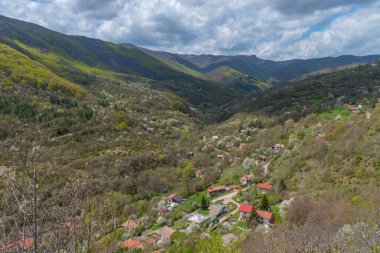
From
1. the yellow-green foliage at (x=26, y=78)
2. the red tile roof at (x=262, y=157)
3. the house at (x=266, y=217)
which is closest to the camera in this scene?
the house at (x=266, y=217)

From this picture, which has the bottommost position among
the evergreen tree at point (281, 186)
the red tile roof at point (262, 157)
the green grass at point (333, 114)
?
the red tile roof at point (262, 157)

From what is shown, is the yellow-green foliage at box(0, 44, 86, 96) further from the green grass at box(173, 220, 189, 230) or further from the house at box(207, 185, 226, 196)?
the green grass at box(173, 220, 189, 230)

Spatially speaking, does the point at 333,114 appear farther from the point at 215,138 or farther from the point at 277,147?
the point at 215,138

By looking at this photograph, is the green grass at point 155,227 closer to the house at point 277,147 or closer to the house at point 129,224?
the house at point 129,224

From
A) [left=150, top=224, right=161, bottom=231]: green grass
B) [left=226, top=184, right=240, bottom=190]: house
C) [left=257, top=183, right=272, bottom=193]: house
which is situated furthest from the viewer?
[left=226, top=184, right=240, bottom=190]: house

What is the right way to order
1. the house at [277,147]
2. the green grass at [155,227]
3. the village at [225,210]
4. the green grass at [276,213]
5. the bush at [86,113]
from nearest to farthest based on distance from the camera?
the green grass at [276,213] → the village at [225,210] → the green grass at [155,227] → the house at [277,147] → the bush at [86,113]

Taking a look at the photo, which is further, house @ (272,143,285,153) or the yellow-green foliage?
the yellow-green foliage

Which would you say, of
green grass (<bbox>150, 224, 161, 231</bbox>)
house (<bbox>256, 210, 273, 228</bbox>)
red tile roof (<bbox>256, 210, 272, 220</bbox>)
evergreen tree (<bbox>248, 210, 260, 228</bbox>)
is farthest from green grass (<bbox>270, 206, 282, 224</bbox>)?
green grass (<bbox>150, 224, 161, 231</bbox>)

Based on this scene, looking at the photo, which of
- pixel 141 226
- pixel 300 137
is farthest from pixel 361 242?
pixel 300 137

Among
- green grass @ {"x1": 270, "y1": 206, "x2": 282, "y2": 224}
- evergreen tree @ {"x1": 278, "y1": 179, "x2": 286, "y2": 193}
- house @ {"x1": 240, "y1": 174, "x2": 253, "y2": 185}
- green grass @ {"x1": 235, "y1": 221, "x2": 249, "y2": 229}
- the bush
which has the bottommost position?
house @ {"x1": 240, "y1": 174, "x2": 253, "y2": 185}

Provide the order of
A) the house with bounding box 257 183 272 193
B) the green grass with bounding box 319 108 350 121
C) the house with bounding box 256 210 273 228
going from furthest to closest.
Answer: the green grass with bounding box 319 108 350 121 < the house with bounding box 257 183 272 193 < the house with bounding box 256 210 273 228

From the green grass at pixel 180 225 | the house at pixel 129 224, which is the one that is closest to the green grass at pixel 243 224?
the green grass at pixel 180 225
